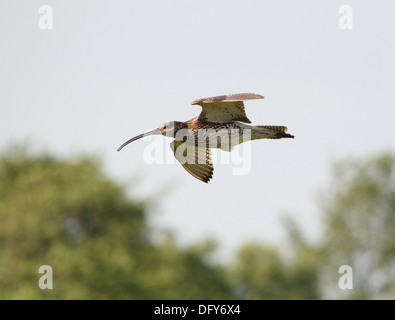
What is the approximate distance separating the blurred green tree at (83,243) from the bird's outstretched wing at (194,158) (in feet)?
89.5

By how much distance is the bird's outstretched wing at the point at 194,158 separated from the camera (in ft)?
65.3

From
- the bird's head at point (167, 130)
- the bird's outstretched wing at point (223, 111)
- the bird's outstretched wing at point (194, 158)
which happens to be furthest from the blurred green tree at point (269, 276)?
the bird's outstretched wing at point (223, 111)

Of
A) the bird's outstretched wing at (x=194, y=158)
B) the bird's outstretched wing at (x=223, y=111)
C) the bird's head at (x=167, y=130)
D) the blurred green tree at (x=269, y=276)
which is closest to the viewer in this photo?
the bird's outstretched wing at (x=223, y=111)

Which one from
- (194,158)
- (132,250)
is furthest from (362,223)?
(194,158)

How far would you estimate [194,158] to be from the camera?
66.3 ft

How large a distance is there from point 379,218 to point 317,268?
Result: 25.0ft

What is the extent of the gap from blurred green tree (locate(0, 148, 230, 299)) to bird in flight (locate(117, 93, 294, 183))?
27.4 m

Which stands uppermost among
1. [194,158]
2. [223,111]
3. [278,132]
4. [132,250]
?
[223,111]

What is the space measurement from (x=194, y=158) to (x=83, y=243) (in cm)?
3395

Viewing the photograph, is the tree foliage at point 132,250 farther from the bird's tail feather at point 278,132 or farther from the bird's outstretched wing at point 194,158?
the bird's tail feather at point 278,132

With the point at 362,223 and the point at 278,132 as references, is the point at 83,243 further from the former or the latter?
the point at 278,132

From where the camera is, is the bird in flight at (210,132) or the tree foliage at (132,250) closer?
the bird in flight at (210,132)

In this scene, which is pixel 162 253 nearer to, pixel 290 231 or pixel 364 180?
pixel 290 231

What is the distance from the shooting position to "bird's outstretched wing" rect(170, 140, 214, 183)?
1991cm
